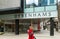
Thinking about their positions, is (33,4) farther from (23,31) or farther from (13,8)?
(23,31)

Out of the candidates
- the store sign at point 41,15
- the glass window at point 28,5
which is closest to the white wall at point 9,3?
the glass window at point 28,5

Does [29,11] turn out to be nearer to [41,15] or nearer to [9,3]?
[41,15]

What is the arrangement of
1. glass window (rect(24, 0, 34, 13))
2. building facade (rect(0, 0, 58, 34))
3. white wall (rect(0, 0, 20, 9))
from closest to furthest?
building facade (rect(0, 0, 58, 34))
glass window (rect(24, 0, 34, 13))
white wall (rect(0, 0, 20, 9))

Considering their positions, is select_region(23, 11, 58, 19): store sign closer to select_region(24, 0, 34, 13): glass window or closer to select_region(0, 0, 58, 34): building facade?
select_region(0, 0, 58, 34): building facade

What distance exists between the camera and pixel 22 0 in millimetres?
34875

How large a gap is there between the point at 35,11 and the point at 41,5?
1377 mm

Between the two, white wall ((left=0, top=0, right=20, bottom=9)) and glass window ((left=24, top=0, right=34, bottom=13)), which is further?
white wall ((left=0, top=0, right=20, bottom=9))

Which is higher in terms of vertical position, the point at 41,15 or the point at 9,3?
the point at 9,3

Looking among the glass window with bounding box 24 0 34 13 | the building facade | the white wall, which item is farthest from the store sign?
the white wall

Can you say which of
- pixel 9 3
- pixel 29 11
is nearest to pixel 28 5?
pixel 29 11

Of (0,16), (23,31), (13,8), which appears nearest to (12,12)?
(13,8)

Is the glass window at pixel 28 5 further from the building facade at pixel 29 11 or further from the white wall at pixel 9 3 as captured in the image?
the white wall at pixel 9 3

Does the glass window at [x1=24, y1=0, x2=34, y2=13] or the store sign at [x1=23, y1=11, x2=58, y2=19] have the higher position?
the glass window at [x1=24, y1=0, x2=34, y2=13]

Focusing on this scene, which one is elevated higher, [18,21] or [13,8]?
[13,8]
